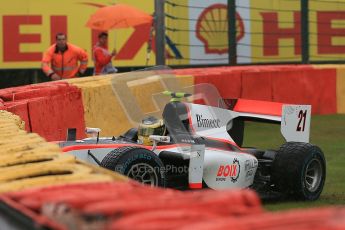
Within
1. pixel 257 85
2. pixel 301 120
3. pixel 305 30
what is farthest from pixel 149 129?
pixel 305 30

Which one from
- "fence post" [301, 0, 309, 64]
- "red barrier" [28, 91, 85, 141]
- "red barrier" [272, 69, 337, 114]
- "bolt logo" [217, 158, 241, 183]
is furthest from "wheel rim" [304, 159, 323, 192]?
"fence post" [301, 0, 309, 64]

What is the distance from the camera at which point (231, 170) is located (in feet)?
24.6

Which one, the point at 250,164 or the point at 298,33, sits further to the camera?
the point at 298,33

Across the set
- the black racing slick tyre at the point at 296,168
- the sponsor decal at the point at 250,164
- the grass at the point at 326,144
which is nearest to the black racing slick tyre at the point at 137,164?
the sponsor decal at the point at 250,164

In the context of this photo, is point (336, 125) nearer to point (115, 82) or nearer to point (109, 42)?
point (109, 42)

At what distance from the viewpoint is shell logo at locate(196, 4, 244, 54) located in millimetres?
15599

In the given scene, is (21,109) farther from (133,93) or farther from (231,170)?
(231,170)

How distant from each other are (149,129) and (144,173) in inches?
29.2

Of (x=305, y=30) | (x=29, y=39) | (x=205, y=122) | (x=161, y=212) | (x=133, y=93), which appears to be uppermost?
(x=305, y=30)

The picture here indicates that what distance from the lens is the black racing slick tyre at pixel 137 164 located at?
6785mm

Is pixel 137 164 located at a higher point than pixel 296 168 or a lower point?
higher

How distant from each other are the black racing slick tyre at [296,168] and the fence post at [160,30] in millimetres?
6397

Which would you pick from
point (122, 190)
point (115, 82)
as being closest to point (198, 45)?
point (115, 82)

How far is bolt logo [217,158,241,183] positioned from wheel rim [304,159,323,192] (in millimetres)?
682
